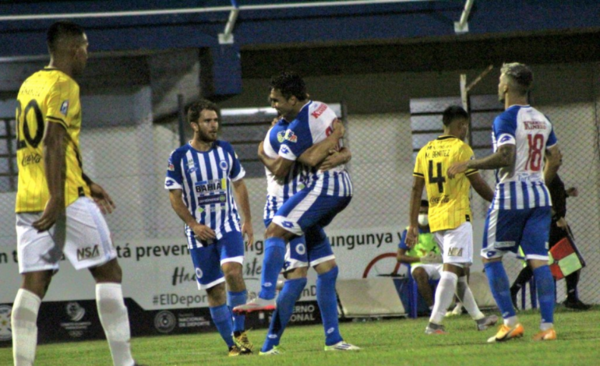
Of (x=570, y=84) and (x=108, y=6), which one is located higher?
(x=108, y=6)

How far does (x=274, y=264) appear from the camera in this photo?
6.25 meters

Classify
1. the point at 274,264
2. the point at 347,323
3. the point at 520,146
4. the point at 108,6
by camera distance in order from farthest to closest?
the point at 108,6 < the point at 347,323 < the point at 520,146 < the point at 274,264

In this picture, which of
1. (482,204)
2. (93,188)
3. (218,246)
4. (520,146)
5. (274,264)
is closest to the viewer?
(93,188)

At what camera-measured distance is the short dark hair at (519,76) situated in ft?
22.1

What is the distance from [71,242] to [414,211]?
418 centimetres

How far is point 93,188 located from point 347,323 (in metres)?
7.59

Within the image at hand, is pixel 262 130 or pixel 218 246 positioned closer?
pixel 218 246

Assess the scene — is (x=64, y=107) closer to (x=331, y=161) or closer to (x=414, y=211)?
(x=331, y=161)

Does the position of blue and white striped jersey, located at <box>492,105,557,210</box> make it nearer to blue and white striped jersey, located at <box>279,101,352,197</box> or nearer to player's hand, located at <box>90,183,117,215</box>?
blue and white striped jersey, located at <box>279,101,352,197</box>

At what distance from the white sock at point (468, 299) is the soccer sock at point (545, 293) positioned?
2399 millimetres

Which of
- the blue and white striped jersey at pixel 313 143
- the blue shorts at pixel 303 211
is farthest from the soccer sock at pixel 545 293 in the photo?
the blue shorts at pixel 303 211

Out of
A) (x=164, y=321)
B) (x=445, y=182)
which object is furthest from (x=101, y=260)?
(x=164, y=321)

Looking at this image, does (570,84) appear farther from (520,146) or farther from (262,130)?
(520,146)

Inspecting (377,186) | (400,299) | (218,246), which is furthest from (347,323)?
(218,246)
